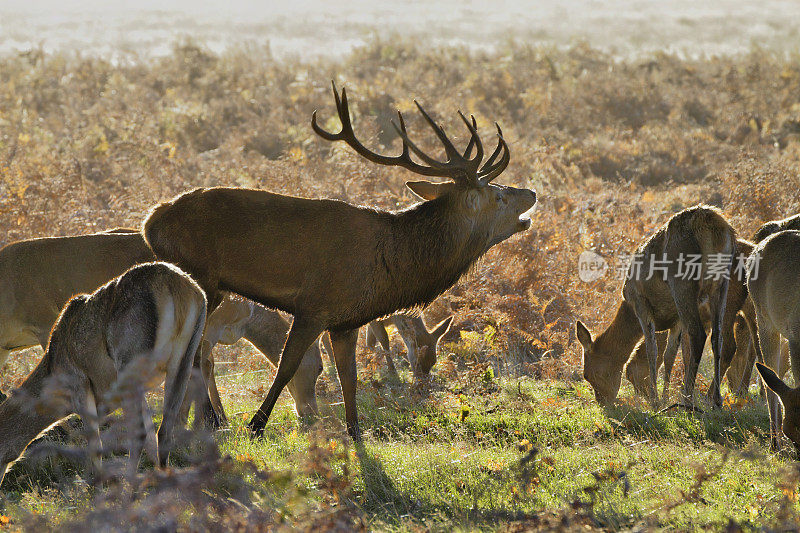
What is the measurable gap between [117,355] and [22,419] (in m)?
0.77

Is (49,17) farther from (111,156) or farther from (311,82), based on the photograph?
(111,156)

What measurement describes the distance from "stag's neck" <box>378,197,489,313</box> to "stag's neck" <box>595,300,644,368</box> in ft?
7.39

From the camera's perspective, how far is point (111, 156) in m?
18.8

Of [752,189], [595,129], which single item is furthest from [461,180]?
[595,129]

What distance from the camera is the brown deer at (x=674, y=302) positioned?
800 cm

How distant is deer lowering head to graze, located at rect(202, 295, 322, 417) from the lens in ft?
27.5

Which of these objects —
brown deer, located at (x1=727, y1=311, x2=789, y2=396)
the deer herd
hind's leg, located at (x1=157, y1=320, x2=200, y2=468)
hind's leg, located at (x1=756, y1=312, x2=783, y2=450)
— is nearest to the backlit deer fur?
the deer herd

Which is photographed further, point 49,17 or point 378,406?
point 49,17

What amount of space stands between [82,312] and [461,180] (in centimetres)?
331

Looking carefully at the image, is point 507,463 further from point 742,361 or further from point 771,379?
point 742,361

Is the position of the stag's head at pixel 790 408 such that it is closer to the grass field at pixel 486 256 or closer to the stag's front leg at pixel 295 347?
the grass field at pixel 486 256

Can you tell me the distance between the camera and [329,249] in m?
7.09

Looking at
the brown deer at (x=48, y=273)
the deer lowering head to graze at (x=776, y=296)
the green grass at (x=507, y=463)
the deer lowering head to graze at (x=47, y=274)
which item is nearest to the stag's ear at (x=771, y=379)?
the green grass at (x=507, y=463)

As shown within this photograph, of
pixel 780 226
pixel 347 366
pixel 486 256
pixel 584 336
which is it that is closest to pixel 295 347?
pixel 347 366
